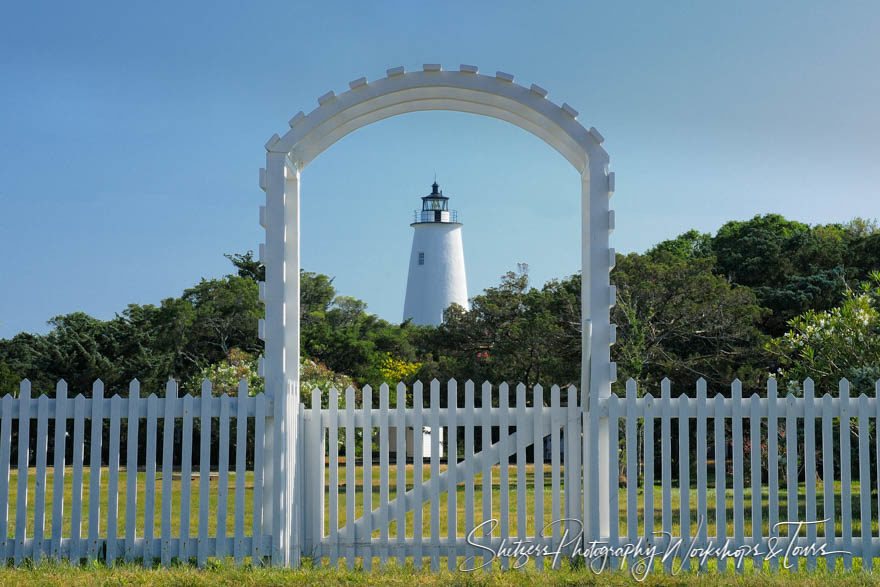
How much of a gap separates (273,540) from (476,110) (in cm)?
394

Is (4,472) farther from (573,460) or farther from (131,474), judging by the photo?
(573,460)

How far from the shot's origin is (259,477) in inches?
267

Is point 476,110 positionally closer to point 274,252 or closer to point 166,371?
point 274,252

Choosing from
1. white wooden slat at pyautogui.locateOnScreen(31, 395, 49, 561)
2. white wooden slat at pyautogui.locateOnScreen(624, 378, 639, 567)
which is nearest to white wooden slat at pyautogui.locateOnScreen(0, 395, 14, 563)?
white wooden slat at pyautogui.locateOnScreen(31, 395, 49, 561)

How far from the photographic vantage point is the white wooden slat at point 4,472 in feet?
22.5

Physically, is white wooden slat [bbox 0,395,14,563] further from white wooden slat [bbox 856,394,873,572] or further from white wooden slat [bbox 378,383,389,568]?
white wooden slat [bbox 856,394,873,572]

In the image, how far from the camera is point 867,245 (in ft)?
88.3

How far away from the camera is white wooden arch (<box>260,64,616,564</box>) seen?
6.91 m

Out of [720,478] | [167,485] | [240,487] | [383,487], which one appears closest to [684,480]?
[720,478]

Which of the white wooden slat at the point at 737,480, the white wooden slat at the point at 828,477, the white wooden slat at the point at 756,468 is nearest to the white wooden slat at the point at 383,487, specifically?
the white wooden slat at the point at 737,480

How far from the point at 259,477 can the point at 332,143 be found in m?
2.88

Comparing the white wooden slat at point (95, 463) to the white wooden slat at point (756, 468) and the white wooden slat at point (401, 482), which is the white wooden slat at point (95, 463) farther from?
the white wooden slat at point (756, 468)

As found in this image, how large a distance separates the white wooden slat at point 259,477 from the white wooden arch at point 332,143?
0.24ft

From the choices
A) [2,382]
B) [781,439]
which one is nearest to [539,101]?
[781,439]
